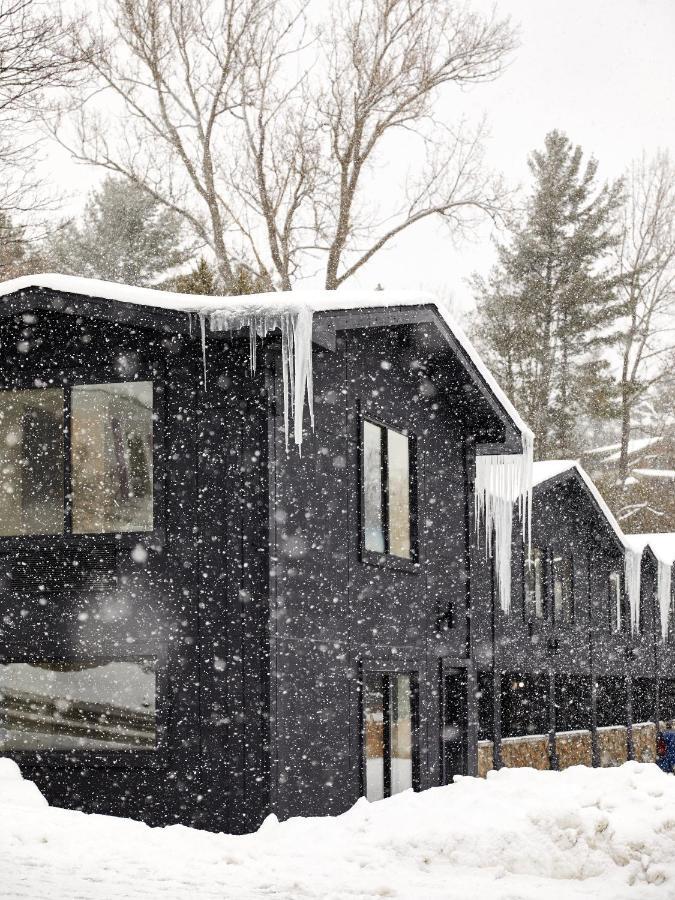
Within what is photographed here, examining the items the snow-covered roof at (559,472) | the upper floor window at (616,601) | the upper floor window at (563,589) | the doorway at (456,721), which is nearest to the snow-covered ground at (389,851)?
the doorway at (456,721)

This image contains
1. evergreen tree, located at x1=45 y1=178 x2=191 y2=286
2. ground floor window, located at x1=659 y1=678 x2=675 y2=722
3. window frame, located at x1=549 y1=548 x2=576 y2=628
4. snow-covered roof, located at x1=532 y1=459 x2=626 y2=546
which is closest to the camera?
snow-covered roof, located at x1=532 y1=459 x2=626 y2=546

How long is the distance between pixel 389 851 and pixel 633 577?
20065 millimetres

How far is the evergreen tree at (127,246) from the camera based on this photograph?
35.0 m

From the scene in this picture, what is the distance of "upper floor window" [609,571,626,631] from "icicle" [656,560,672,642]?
1411 millimetres

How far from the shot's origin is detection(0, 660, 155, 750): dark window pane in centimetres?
1067

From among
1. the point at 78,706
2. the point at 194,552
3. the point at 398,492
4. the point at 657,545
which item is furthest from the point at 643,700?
the point at 78,706

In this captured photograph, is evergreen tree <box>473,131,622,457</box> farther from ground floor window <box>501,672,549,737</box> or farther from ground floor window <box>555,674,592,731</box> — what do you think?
ground floor window <box>501,672,549,737</box>

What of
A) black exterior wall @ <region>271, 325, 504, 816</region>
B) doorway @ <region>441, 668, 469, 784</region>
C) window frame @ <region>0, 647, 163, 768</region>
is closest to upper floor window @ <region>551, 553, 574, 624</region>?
doorway @ <region>441, 668, 469, 784</region>

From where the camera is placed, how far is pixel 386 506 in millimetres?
13242

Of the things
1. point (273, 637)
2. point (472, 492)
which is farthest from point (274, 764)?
point (472, 492)

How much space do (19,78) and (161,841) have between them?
42.5 ft

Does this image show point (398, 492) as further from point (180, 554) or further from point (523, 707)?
point (523, 707)

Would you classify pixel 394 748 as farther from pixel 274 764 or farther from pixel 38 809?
pixel 38 809

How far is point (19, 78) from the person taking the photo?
17906 millimetres
